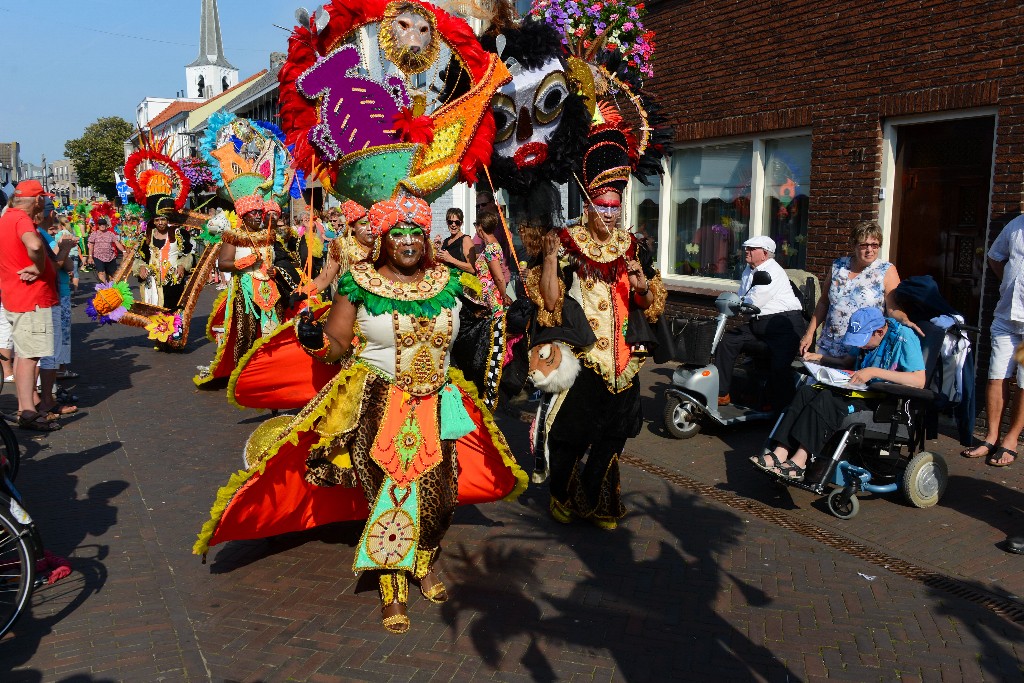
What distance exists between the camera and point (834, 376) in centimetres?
553

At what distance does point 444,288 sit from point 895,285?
11.9 feet

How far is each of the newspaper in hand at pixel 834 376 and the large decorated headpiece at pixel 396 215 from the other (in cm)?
306

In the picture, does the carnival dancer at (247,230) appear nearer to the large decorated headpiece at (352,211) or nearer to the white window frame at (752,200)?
the large decorated headpiece at (352,211)

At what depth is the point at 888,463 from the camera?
5953mm

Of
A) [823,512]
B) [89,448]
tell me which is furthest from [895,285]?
[89,448]

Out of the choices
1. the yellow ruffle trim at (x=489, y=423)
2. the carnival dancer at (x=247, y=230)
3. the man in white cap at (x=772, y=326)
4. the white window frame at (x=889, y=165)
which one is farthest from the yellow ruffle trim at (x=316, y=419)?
the white window frame at (x=889, y=165)

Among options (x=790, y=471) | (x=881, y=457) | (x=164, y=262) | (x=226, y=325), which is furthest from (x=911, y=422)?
(x=164, y=262)

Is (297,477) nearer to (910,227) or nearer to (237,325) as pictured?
(237,325)

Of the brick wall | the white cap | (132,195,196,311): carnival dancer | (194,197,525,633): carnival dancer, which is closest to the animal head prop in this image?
Result: (194,197,525,633): carnival dancer

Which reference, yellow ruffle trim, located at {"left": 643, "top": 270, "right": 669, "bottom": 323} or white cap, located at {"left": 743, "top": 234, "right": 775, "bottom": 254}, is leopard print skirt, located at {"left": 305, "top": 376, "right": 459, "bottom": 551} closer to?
yellow ruffle trim, located at {"left": 643, "top": 270, "right": 669, "bottom": 323}

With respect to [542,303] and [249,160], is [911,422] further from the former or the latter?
[249,160]

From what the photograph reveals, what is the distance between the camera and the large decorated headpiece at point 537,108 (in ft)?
16.2

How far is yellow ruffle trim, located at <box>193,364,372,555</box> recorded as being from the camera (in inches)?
160

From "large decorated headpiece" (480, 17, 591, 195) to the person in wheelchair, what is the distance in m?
2.18
